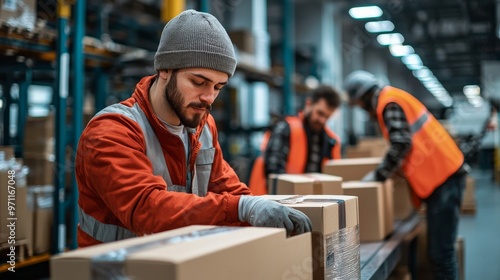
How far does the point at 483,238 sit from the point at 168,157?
6136 mm

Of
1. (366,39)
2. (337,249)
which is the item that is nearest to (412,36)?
(366,39)

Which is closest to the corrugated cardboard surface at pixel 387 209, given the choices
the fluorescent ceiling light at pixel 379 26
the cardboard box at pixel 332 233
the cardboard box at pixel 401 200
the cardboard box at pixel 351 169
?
the cardboard box at pixel 351 169

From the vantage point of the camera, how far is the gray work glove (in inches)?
64.0

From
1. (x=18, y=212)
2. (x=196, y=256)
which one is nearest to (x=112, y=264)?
(x=196, y=256)

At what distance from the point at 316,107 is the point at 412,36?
10.6m

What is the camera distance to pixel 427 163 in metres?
3.67

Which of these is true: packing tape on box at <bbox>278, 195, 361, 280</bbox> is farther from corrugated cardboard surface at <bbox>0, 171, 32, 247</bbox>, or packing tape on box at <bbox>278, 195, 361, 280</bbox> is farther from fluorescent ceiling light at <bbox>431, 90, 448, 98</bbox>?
fluorescent ceiling light at <bbox>431, 90, 448, 98</bbox>

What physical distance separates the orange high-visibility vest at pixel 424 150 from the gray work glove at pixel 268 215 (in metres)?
2.20

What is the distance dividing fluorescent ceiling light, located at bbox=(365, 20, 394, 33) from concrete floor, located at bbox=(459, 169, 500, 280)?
16.9ft

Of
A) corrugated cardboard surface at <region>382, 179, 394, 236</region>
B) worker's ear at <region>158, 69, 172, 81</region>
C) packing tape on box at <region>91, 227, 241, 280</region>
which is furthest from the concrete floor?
packing tape on box at <region>91, 227, 241, 280</region>

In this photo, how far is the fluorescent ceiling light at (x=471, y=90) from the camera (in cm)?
2804

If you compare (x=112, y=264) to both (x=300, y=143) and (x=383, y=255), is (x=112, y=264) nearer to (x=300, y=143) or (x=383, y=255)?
(x=383, y=255)

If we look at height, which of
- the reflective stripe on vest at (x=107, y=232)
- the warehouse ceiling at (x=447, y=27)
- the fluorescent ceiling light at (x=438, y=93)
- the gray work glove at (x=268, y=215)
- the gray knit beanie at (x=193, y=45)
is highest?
the fluorescent ceiling light at (x=438, y=93)

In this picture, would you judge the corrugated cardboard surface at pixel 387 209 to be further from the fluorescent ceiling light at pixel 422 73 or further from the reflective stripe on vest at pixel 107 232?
the fluorescent ceiling light at pixel 422 73
